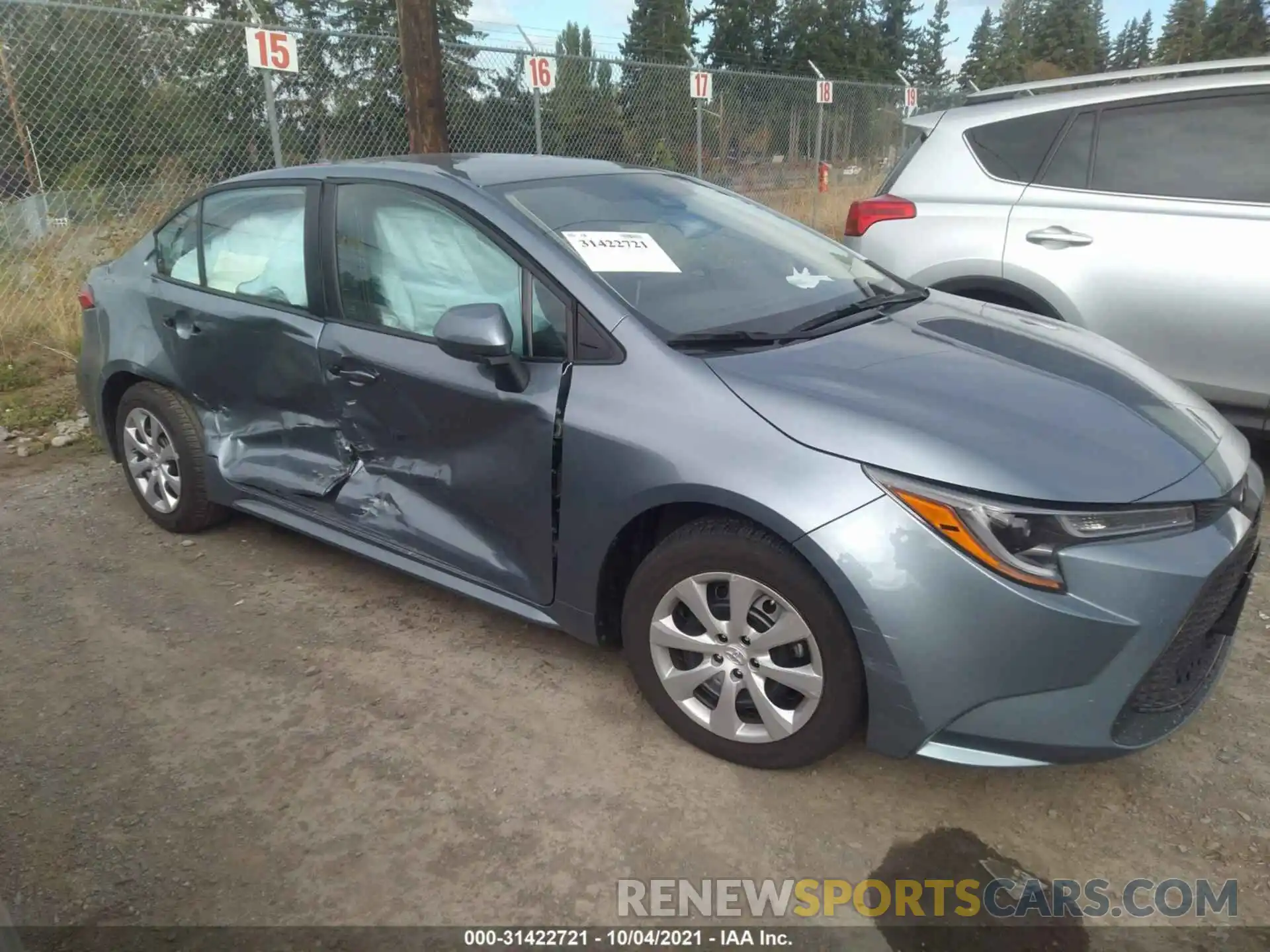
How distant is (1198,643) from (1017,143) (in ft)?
10.5

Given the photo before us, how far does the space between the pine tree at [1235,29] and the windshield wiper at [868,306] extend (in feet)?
180

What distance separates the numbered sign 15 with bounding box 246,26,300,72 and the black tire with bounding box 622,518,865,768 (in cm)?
618

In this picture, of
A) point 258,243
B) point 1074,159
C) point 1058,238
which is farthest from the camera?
point 1074,159

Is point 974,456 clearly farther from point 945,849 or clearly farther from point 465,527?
point 465,527

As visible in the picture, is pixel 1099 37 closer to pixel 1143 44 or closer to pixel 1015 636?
pixel 1143 44

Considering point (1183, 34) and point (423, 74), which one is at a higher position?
point (1183, 34)

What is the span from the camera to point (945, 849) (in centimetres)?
234

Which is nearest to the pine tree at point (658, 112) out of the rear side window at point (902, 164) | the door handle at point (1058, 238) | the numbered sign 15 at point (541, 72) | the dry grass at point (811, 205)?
the dry grass at point (811, 205)

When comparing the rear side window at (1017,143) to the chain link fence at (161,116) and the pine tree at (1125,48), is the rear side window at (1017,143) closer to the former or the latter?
the chain link fence at (161,116)

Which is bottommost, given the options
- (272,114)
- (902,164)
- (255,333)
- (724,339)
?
(255,333)

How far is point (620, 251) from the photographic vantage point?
2926 mm

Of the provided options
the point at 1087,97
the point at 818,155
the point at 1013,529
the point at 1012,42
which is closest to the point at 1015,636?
the point at 1013,529

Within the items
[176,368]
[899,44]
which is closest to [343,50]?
[176,368]

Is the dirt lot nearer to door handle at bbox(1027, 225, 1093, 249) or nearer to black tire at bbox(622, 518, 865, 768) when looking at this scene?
black tire at bbox(622, 518, 865, 768)
